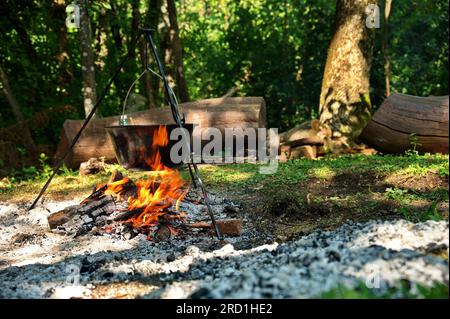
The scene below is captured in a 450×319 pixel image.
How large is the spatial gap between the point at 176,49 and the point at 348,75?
4.27 m

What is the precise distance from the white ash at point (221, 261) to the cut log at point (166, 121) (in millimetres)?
3508

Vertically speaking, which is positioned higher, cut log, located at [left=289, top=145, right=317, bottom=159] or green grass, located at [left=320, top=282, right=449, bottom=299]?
green grass, located at [left=320, top=282, right=449, bottom=299]

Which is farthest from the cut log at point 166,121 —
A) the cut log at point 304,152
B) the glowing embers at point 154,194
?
the glowing embers at point 154,194

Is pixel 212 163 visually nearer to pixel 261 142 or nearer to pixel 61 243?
pixel 261 142

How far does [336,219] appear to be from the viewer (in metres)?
5.01

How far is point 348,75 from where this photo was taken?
925 cm

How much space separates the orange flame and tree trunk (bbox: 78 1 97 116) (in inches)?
144

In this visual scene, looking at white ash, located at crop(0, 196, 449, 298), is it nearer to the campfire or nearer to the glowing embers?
the campfire

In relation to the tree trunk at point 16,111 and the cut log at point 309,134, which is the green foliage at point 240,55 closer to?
the tree trunk at point 16,111

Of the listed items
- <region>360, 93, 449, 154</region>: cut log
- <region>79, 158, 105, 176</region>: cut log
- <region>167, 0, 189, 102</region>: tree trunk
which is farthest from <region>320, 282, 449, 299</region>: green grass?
<region>167, 0, 189, 102</region>: tree trunk

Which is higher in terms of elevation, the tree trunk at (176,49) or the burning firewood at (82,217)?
the tree trunk at (176,49)

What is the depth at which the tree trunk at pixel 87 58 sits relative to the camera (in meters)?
8.65

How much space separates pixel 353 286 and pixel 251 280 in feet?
1.66

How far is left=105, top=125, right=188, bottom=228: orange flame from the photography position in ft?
15.8
